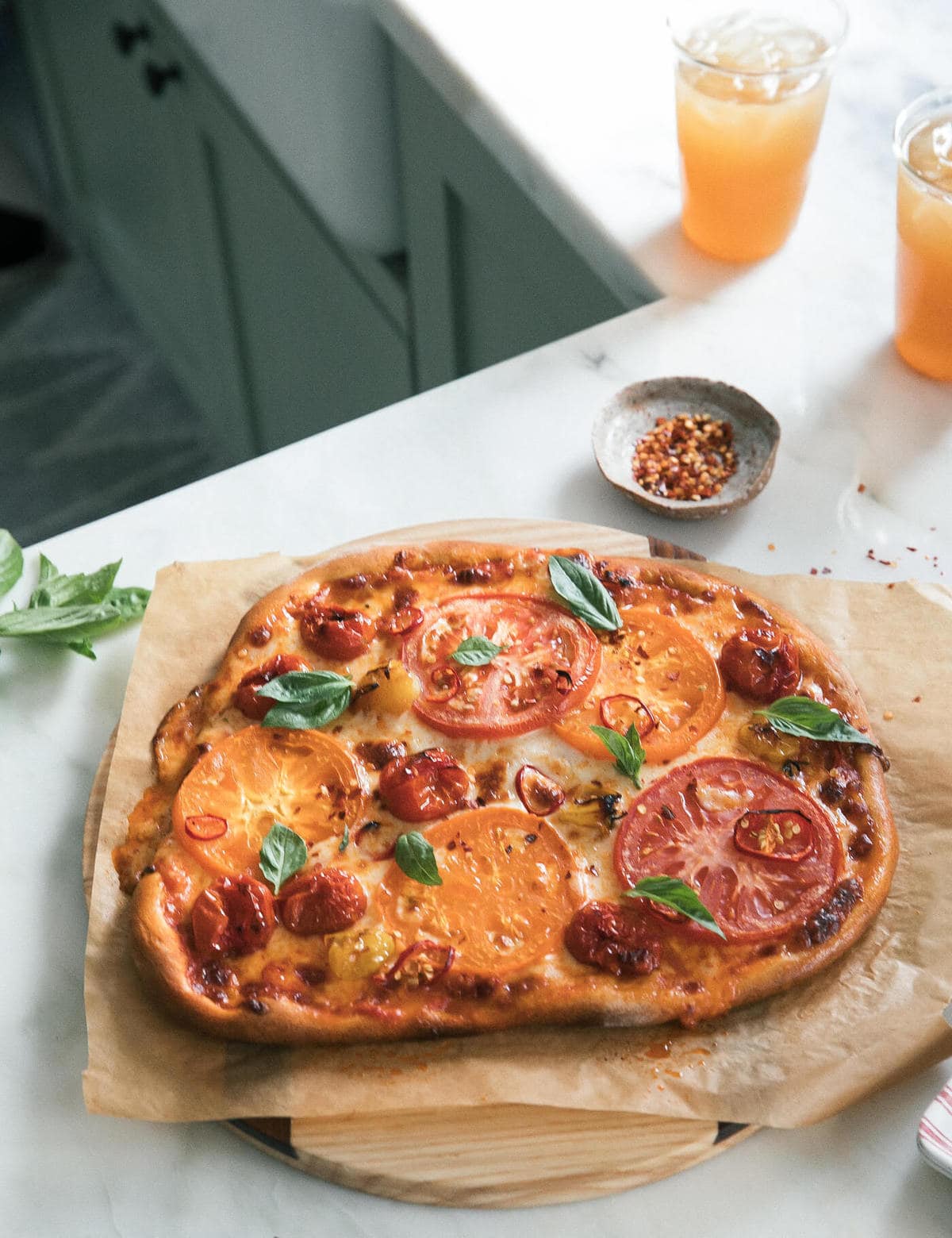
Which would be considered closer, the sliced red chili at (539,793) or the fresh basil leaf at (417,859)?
the fresh basil leaf at (417,859)

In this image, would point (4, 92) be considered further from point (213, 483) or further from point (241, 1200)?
point (241, 1200)

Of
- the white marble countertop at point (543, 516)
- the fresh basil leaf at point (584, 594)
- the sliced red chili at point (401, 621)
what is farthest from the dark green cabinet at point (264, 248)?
the sliced red chili at point (401, 621)

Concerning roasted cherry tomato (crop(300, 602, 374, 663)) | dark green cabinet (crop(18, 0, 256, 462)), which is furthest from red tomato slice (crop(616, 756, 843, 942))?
dark green cabinet (crop(18, 0, 256, 462))

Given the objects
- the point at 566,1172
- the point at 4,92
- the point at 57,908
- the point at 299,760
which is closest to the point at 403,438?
the point at 299,760

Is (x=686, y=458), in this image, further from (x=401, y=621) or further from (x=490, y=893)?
(x=490, y=893)

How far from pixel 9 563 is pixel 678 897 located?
4.42 ft

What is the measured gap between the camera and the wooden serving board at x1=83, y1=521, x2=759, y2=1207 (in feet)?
5.55

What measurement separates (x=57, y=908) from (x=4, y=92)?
4.96 meters

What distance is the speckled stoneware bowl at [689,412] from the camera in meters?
2.44

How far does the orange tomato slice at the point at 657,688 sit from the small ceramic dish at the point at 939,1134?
616 mm

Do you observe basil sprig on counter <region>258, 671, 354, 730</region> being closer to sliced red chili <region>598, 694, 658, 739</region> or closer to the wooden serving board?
sliced red chili <region>598, 694, 658, 739</region>

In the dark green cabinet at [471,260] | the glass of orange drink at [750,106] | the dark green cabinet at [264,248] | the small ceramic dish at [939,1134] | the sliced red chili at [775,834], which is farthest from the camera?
the dark green cabinet at [264,248]

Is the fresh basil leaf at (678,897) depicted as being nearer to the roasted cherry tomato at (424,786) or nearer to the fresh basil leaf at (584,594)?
the roasted cherry tomato at (424,786)

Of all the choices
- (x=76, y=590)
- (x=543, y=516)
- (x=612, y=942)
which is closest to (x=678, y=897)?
(x=612, y=942)
